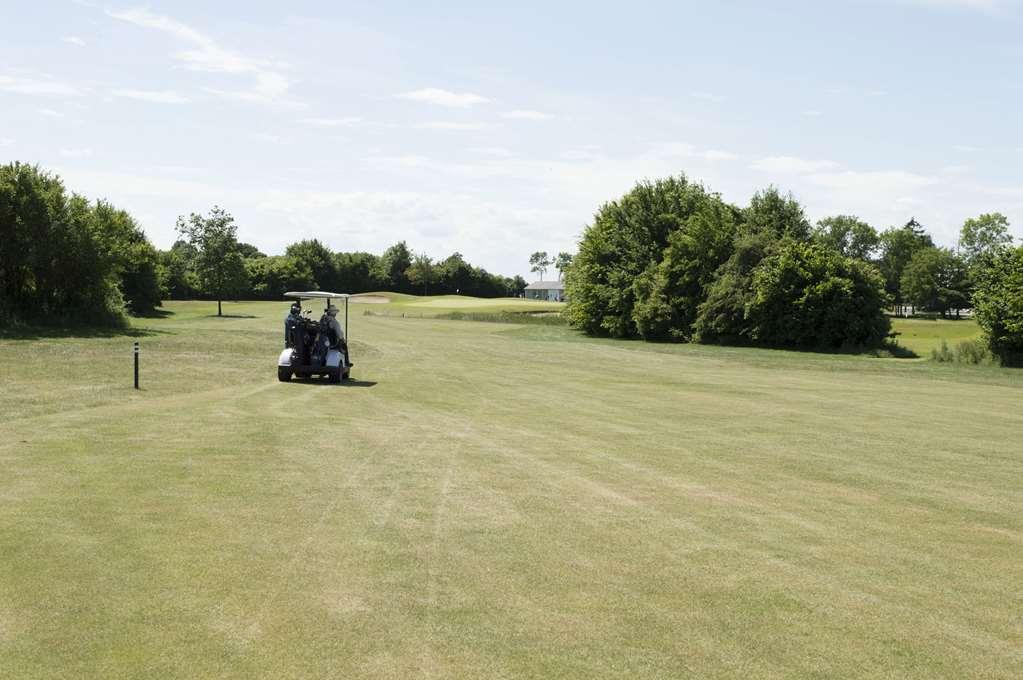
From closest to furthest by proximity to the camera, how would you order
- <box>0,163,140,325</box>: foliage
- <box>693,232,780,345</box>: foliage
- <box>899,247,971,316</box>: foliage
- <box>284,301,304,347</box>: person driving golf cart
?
1. <box>284,301,304,347</box>: person driving golf cart
2. <box>0,163,140,325</box>: foliage
3. <box>693,232,780,345</box>: foliage
4. <box>899,247,971,316</box>: foliage

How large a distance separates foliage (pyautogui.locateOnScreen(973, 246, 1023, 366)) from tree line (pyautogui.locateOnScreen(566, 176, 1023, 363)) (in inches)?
2.5

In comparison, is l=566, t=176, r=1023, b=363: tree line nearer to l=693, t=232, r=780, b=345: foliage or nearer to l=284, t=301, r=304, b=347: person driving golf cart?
l=693, t=232, r=780, b=345: foliage

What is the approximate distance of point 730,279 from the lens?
59.6 metres

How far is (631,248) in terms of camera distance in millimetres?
73875

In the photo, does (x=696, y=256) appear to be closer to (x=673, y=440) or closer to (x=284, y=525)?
(x=673, y=440)

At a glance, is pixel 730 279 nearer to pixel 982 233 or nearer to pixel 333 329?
pixel 333 329

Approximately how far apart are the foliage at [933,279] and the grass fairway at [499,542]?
358 ft

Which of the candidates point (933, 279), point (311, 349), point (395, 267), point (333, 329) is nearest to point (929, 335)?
point (933, 279)

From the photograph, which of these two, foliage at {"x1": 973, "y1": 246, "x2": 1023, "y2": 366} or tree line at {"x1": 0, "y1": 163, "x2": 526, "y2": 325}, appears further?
tree line at {"x1": 0, "y1": 163, "x2": 526, "y2": 325}

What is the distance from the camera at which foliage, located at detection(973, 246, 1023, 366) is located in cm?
4344

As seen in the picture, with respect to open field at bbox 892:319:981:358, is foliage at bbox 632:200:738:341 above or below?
above

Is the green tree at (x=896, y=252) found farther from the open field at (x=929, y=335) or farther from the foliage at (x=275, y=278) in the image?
the foliage at (x=275, y=278)

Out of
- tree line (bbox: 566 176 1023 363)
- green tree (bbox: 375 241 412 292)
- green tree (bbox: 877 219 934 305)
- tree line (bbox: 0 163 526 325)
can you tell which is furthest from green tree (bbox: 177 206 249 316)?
green tree (bbox: 877 219 934 305)

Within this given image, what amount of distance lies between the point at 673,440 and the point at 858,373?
2261 cm
